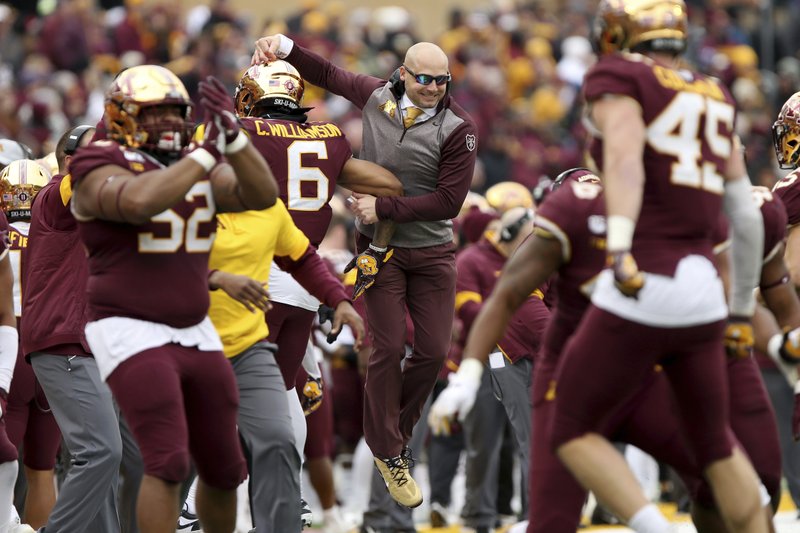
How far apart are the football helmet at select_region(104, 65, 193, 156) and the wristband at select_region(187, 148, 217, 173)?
298mm

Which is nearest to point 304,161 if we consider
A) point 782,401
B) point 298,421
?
point 298,421

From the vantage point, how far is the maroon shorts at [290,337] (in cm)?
725

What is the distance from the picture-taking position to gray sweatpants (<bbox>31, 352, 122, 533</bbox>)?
6.67 m

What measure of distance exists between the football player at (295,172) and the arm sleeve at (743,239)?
2.45m

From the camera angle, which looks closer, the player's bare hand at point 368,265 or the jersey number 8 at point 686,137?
the jersey number 8 at point 686,137

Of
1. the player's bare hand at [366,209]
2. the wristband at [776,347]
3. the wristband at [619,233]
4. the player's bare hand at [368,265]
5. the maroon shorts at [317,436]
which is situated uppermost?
the wristband at [619,233]

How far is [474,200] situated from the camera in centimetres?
1143

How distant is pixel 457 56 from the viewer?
20188 millimetres

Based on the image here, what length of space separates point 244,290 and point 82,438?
154 centimetres

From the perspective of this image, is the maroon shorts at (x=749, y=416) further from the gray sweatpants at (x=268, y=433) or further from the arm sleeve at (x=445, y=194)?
the arm sleeve at (x=445, y=194)

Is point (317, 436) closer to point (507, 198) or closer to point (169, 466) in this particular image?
point (507, 198)

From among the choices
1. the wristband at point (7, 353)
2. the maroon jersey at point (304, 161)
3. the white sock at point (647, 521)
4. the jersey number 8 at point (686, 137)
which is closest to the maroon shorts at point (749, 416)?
the white sock at point (647, 521)

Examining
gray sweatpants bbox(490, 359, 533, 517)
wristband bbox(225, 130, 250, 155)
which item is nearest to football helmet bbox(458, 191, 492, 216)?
gray sweatpants bbox(490, 359, 533, 517)

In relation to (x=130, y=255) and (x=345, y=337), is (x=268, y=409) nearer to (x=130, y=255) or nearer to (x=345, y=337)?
(x=130, y=255)
